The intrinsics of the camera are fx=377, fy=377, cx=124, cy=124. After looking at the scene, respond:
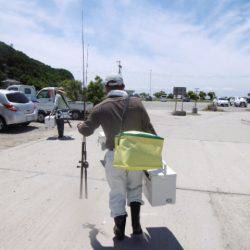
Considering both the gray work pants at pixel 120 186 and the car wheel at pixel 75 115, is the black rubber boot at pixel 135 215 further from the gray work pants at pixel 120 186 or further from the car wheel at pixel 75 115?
the car wheel at pixel 75 115

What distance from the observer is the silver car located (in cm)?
1322

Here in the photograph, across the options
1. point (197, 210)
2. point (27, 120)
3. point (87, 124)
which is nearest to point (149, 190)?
point (87, 124)

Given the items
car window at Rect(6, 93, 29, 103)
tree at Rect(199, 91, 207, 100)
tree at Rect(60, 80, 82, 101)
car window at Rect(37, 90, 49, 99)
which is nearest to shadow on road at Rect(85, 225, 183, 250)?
car window at Rect(6, 93, 29, 103)

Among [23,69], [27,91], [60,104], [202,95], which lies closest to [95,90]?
[27,91]

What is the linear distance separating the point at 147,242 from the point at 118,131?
1230mm

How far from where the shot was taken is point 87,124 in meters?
4.02

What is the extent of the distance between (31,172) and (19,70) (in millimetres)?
60919

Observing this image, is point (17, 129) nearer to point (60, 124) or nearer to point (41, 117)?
point (60, 124)

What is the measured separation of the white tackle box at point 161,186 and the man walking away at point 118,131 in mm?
160

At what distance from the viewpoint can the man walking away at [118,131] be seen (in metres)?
3.94

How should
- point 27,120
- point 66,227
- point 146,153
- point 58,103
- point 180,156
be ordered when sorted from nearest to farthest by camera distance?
point 146,153 < point 66,227 < point 180,156 < point 58,103 < point 27,120

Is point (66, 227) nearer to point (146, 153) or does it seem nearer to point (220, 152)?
point (146, 153)

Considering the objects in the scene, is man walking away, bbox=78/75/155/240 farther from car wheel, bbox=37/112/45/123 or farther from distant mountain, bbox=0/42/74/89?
distant mountain, bbox=0/42/74/89

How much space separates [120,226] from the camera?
3.99 m
